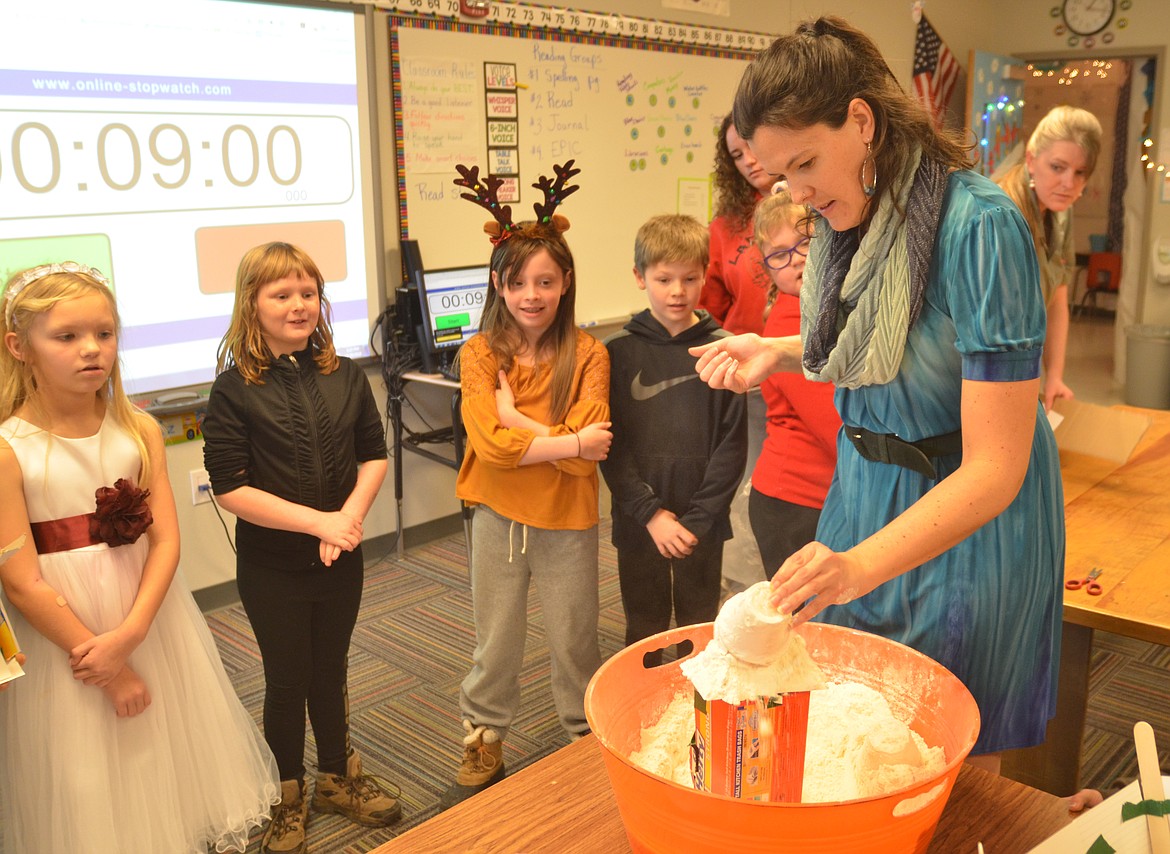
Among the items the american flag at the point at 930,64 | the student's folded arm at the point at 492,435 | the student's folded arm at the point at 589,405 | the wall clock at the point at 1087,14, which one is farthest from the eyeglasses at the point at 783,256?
the wall clock at the point at 1087,14

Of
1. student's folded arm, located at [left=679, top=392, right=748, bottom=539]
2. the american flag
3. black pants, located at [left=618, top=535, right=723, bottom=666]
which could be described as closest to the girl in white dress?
black pants, located at [left=618, top=535, right=723, bottom=666]

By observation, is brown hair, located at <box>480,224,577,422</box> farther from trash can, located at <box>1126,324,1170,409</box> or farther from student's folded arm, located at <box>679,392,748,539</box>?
trash can, located at <box>1126,324,1170,409</box>

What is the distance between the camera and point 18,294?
182 centimetres

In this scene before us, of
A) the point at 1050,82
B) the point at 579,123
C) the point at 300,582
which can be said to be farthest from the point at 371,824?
the point at 1050,82

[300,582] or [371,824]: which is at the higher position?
[300,582]

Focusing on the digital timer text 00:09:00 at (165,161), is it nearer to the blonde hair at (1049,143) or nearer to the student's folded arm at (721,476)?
the student's folded arm at (721,476)

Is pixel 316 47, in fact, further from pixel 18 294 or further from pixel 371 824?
pixel 371 824

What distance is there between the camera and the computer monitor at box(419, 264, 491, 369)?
3781mm

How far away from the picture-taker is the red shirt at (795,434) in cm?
215

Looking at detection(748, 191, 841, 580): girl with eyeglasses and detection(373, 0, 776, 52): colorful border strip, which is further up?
detection(373, 0, 776, 52): colorful border strip

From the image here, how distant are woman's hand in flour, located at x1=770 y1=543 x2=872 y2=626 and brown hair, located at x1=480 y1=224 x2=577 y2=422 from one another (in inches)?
53.1

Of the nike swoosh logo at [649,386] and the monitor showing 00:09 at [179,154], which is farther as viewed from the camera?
the monitor showing 00:09 at [179,154]

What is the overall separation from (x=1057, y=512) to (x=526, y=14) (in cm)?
350

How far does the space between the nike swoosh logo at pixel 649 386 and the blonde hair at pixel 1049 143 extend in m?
1.10
